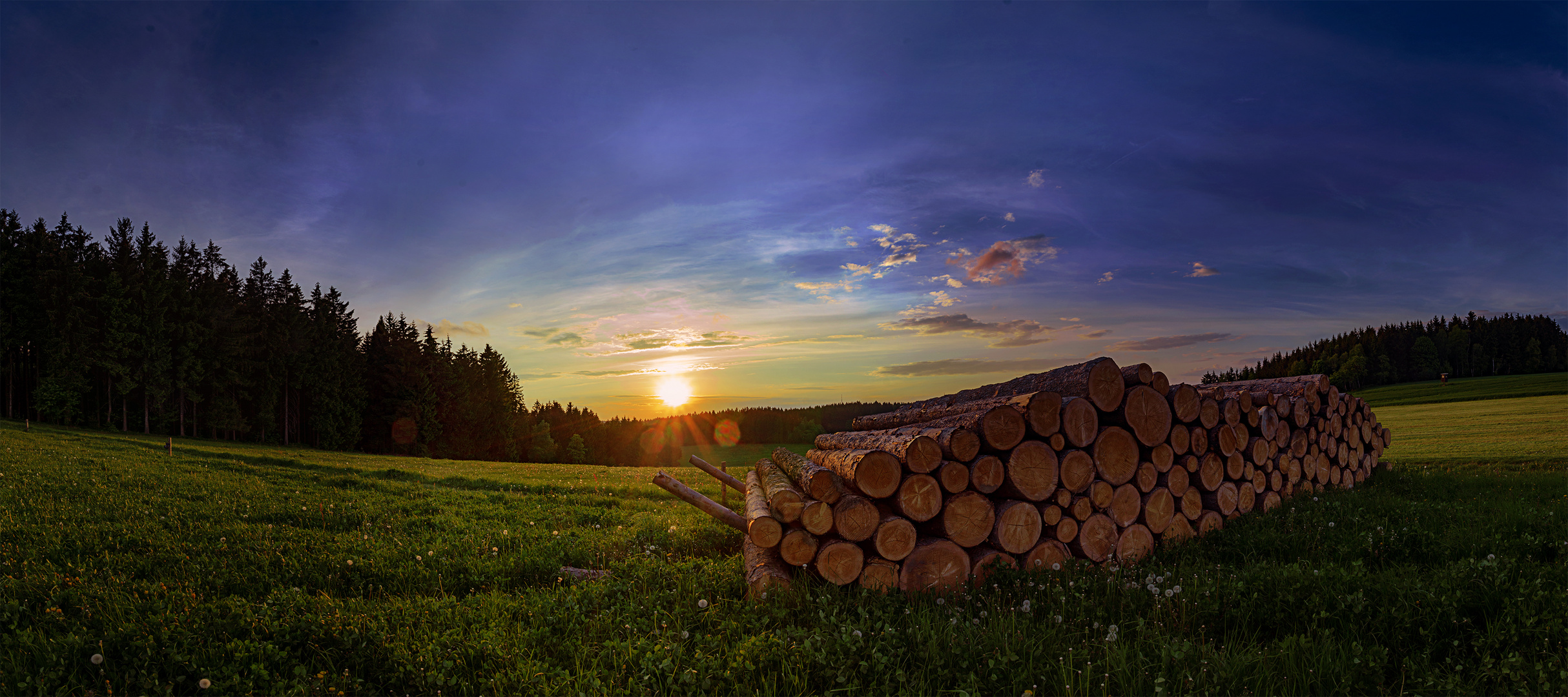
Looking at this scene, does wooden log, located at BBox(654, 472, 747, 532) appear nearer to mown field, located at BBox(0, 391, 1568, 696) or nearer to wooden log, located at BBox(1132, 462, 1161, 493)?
mown field, located at BBox(0, 391, 1568, 696)

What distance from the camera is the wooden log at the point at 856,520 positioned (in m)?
5.86

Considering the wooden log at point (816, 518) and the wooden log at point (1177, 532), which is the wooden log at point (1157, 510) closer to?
the wooden log at point (1177, 532)

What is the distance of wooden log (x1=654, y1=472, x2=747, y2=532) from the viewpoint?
6801 mm

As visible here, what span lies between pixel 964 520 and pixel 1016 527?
630 mm

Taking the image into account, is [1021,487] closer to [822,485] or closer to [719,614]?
[822,485]

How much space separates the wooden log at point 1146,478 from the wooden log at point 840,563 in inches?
148

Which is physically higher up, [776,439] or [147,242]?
[147,242]

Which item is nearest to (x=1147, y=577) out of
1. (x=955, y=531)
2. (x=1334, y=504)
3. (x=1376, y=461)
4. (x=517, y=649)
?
(x=955, y=531)

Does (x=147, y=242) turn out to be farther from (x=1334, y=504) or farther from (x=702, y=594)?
(x=1334, y=504)

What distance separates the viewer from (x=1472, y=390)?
183 feet

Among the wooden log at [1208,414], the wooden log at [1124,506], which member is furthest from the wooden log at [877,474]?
the wooden log at [1208,414]

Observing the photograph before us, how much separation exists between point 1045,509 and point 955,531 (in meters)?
1.19

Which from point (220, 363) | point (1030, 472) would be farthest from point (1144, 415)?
point (220, 363)

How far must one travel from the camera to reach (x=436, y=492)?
1335cm
